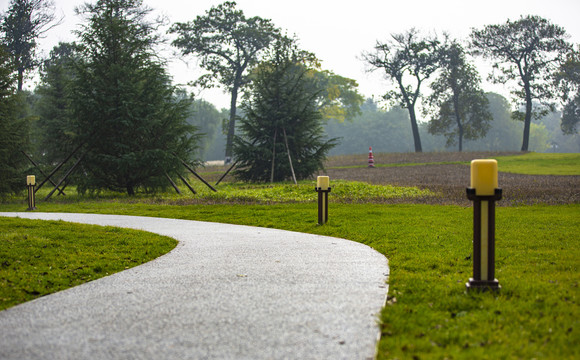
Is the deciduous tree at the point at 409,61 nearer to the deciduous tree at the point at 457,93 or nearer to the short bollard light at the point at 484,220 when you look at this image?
the deciduous tree at the point at 457,93

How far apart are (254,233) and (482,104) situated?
4501cm

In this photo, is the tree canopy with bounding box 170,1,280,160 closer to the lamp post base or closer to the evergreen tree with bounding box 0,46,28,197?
the evergreen tree with bounding box 0,46,28,197

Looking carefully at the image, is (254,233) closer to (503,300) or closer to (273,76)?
(503,300)

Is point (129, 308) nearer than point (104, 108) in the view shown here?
Yes

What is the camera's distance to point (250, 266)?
5699 millimetres

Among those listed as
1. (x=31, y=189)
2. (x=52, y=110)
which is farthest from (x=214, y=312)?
(x=52, y=110)

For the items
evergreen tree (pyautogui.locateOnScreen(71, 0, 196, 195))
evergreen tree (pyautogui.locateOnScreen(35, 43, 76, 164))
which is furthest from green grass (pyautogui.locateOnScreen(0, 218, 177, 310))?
evergreen tree (pyautogui.locateOnScreen(35, 43, 76, 164))

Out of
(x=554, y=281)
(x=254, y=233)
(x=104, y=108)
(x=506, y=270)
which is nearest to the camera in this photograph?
(x=554, y=281)

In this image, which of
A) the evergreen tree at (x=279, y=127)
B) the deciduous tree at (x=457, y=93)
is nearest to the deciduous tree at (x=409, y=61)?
the deciduous tree at (x=457, y=93)

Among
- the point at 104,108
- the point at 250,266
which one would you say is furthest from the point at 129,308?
the point at 104,108

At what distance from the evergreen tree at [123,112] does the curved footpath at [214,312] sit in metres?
12.2

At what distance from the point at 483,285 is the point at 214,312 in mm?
2266

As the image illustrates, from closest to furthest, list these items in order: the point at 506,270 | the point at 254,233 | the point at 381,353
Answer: the point at 381,353, the point at 506,270, the point at 254,233

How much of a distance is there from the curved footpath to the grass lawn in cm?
28
